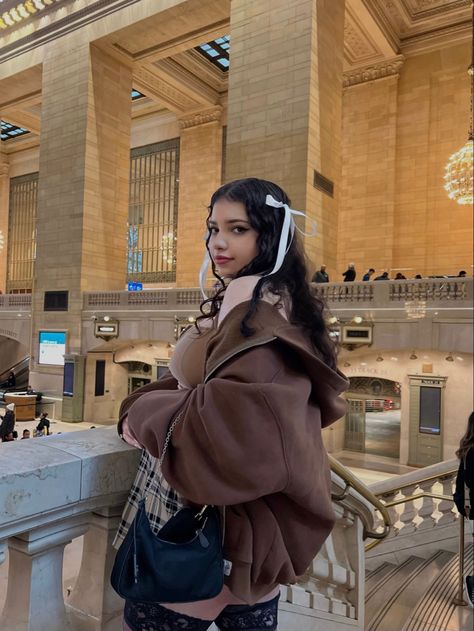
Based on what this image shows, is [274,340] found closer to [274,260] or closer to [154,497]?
[274,260]

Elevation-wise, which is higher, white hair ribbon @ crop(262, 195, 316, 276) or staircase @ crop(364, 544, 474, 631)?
white hair ribbon @ crop(262, 195, 316, 276)

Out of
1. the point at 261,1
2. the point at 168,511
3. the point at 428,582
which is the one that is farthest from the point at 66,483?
the point at 261,1

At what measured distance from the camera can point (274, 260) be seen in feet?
4.34

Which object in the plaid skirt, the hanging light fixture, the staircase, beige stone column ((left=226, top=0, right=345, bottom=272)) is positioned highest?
beige stone column ((left=226, top=0, right=345, bottom=272))

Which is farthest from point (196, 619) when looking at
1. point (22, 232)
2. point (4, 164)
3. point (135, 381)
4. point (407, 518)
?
point (4, 164)

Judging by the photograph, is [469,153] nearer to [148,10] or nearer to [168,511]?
[148,10]

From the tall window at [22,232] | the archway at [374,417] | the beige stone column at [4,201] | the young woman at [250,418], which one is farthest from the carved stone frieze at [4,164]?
the young woman at [250,418]

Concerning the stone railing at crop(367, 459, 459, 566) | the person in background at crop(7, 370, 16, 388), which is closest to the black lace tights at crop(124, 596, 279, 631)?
the stone railing at crop(367, 459, 459, 566)

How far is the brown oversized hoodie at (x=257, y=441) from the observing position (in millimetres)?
1020

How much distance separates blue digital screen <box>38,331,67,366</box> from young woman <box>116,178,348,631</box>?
55.5 ft

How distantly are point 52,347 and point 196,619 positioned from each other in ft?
57.9

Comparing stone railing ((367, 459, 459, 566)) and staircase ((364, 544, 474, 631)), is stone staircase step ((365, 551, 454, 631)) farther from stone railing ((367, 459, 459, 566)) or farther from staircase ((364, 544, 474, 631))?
stone railing ((367, 459, 459, 566))

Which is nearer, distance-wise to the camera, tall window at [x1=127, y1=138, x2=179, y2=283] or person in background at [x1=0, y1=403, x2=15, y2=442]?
person in background at [x1=0, y1=403, x2=15, y2=442]

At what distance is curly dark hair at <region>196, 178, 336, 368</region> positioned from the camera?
1.24 m
